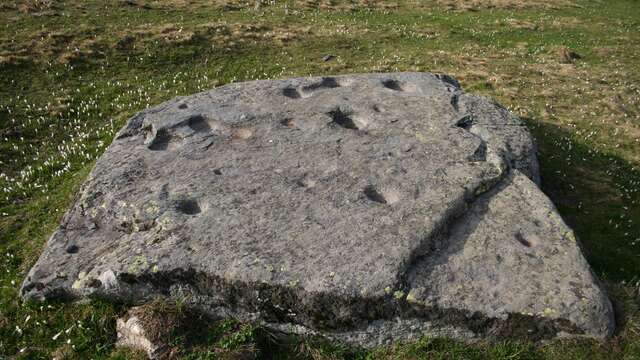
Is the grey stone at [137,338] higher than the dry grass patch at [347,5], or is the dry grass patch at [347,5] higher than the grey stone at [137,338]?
the dry grass patch at [347,5]

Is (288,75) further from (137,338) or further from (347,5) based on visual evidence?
(137,338)

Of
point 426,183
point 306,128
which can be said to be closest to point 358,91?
point 306,128

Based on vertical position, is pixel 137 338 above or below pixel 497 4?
below

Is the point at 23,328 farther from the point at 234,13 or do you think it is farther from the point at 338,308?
the point at 234,13

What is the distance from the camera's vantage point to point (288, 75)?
25047mm

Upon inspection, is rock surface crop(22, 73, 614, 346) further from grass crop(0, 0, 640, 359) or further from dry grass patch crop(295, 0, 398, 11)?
dry grass patch crop(295, 0, 398, 11)

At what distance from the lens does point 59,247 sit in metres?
9.84

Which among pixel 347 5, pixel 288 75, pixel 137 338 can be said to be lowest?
pixel 137 338

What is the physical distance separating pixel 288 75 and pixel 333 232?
Result: 16902mm

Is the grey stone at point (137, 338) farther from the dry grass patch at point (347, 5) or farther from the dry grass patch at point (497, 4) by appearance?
the dry grass patch at point (497, 4)

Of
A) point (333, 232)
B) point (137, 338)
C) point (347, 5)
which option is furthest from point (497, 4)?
point (137, 338)

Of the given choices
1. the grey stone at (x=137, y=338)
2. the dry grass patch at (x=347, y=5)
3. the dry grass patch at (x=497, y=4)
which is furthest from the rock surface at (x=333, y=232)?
the dry grass patch at (x=497, y=4)

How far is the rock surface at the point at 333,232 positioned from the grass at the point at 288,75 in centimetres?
53

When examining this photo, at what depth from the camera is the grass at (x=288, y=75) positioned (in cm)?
893
